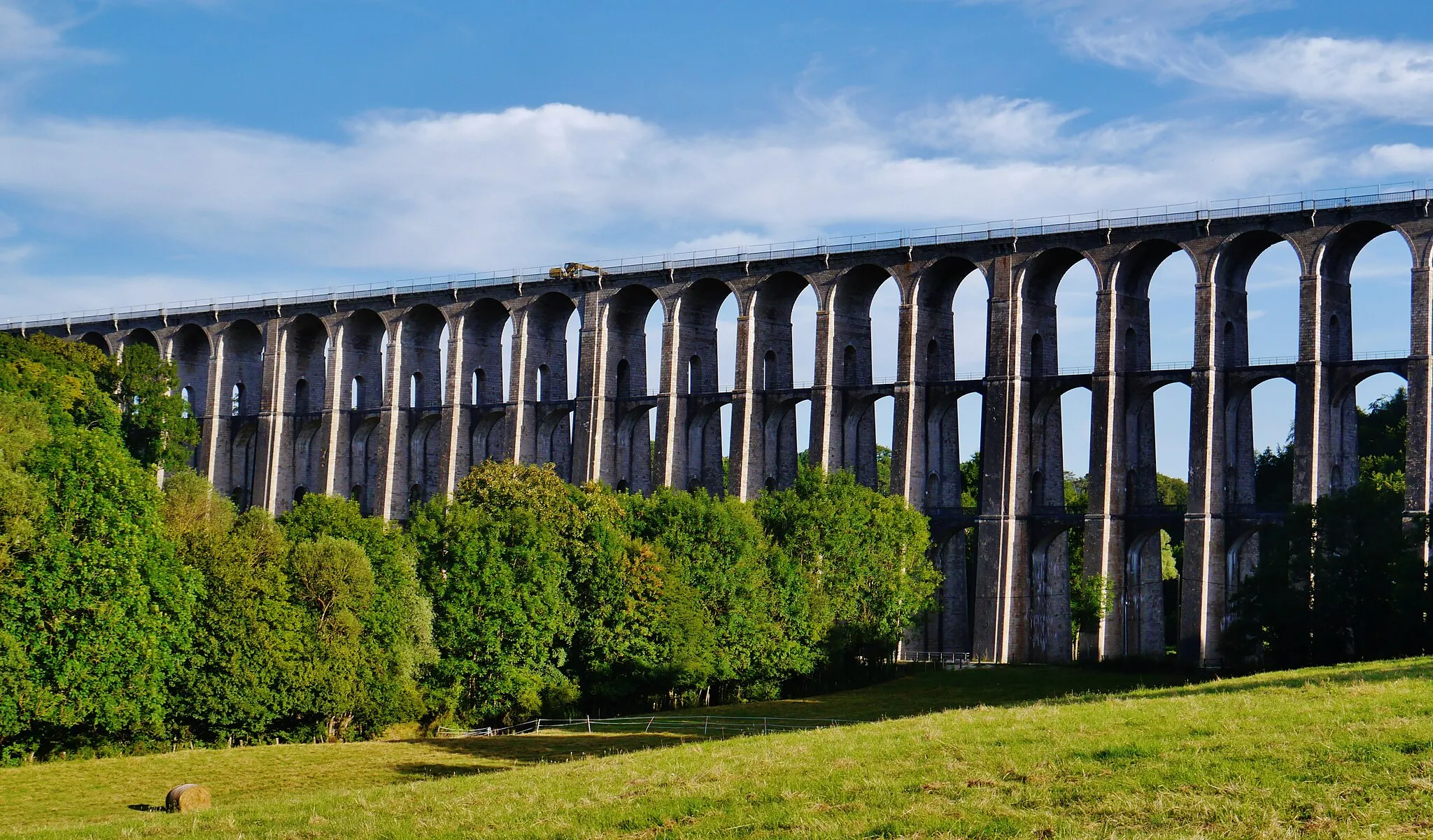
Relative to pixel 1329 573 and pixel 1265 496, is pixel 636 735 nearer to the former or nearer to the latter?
pixel 1329 573

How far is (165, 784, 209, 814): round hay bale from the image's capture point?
36.7 meters

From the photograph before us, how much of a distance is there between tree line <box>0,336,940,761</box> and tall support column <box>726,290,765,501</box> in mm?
9011

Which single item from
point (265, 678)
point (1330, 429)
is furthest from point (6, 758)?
point (1330, 429)

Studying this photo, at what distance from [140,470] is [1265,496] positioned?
2758 inches

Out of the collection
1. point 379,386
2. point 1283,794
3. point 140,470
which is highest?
point 379,386

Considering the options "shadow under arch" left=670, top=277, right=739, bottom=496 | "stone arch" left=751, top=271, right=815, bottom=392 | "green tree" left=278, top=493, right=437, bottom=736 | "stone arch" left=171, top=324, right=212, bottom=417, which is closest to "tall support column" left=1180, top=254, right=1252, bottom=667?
"stone arch" left=751, top=271, right=815, bottom=392

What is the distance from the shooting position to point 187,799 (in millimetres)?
36875

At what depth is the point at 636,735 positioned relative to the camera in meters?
55.3

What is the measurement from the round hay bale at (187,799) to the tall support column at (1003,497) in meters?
49.8

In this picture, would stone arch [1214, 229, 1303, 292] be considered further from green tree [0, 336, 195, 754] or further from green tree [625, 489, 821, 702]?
green tree [0, 336, 195, 754]

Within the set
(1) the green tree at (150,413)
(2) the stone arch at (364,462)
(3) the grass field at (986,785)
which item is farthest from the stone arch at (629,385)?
(3) the grass field at (986,785)

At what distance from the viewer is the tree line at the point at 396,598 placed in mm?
52656

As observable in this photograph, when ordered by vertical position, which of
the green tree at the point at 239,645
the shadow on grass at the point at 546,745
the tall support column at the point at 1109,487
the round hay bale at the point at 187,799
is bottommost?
the shadow on grass at the point at 546,745

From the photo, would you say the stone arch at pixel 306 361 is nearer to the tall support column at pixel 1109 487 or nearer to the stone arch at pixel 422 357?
the stone arch at pixel 422 357
